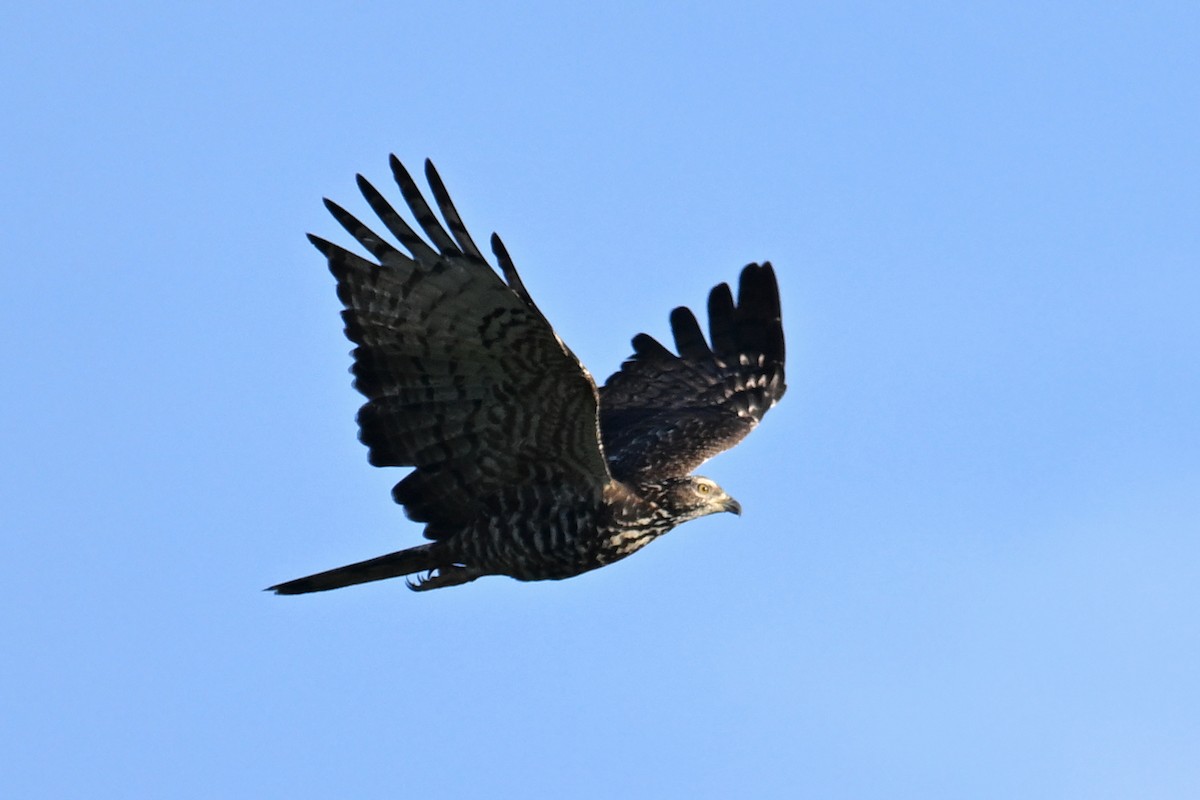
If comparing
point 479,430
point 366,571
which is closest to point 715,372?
point 479,430

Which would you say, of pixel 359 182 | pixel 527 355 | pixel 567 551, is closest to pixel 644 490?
pixel 567 551

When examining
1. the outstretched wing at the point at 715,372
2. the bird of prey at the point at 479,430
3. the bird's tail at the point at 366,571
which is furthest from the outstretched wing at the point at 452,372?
the outstretched wing at the point at 715,372

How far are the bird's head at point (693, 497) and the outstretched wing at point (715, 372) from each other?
1213mm

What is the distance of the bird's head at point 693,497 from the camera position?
11.1 m

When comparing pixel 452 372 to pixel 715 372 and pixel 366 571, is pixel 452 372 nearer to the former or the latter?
pixel 366 571

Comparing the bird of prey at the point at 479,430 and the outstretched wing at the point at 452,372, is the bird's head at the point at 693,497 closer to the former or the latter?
the bird of prey at the point at 479,430

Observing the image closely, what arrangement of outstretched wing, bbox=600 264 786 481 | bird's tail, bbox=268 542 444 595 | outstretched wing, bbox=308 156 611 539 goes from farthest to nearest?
outstretched wing, bbox=600 264 786 481 < bird's tail, bbox=268 542 444 595 < outstretched wing, bbox=308 156 611 539

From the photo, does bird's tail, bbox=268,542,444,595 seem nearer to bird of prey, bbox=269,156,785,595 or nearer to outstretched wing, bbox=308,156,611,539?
bird of prey, bbox=269,156,785,595

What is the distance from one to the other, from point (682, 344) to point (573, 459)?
10.2ft

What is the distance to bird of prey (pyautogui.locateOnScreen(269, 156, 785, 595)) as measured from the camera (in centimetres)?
988

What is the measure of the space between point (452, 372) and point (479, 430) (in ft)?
1.46

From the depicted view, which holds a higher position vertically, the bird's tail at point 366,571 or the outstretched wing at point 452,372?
the outstretched wing at point 452,372

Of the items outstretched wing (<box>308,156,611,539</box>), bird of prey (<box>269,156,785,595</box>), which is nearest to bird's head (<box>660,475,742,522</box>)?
bird of prey (<box>269,156,785,595</box>)

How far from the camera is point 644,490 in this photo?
11086mm
